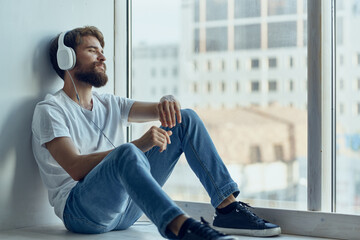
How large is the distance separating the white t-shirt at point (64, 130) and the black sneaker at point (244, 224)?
581mm

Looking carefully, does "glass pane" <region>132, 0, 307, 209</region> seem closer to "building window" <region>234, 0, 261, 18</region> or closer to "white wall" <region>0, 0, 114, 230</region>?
"building window" <region>234, 0, 261, 18</region>

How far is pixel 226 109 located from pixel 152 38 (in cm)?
57

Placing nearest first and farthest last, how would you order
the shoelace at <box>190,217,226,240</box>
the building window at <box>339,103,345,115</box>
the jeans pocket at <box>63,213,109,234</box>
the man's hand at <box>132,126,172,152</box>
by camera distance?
1. the shoelace at <box>190,217,226,240</box>
2. the man's hand at <box>132,126,172,152</box>
3. the jeans pocket at <box>63,213,109,234</box>
4. the building window at <box>339,103,345,115</box>

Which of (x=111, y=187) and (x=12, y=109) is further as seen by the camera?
(x=12, y=109)

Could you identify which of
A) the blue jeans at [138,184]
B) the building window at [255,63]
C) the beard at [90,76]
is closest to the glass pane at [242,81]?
the building window at [255,63]

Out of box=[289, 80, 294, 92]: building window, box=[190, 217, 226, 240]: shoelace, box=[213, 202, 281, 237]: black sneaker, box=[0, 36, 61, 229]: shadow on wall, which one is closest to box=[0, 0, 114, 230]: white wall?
box=[0, 36, 61, 229]: shadow on wall

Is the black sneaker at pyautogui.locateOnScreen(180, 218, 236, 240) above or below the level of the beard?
below

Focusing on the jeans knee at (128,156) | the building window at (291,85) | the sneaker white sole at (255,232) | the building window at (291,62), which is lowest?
the sneaker white sole at (255,232)

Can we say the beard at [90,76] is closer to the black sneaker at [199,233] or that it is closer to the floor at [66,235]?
the floor at [66,235]

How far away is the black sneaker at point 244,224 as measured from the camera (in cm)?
196

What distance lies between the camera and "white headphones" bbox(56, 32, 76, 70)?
211 cm

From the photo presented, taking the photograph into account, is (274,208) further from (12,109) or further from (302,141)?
(12,109)

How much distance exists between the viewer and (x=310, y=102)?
2.09 m

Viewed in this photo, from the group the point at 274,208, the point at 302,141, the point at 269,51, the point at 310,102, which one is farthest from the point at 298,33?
the point at 274,208
